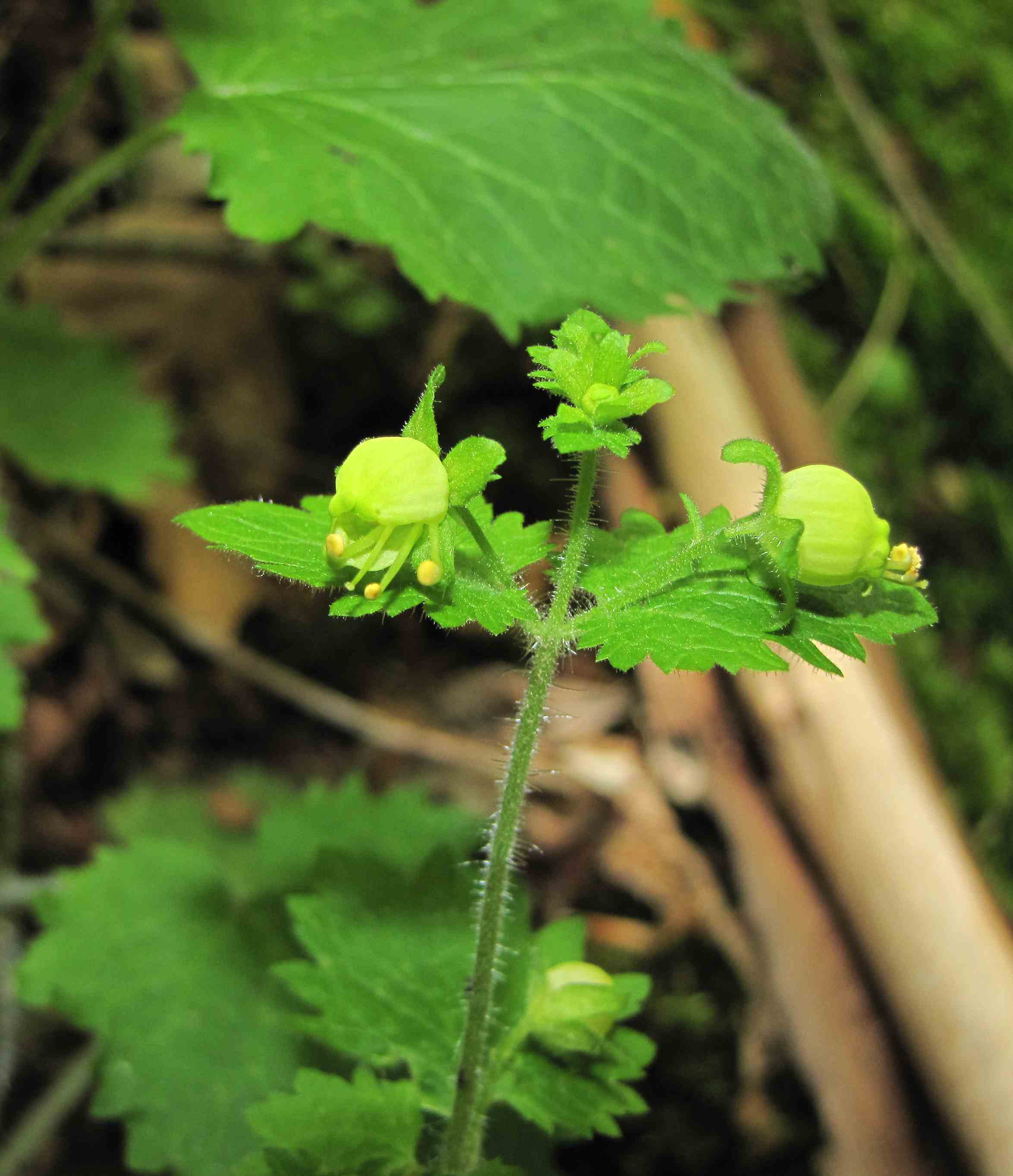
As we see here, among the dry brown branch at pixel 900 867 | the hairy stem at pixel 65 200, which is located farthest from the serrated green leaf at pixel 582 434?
the hairy stem at pixel 65 200

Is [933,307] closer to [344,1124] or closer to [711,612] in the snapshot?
[711,612]

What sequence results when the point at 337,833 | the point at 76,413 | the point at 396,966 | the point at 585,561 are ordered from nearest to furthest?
1. the point at 585,561
2. the point at 396,966
3. the point at 337,833
4. the point at 76,413

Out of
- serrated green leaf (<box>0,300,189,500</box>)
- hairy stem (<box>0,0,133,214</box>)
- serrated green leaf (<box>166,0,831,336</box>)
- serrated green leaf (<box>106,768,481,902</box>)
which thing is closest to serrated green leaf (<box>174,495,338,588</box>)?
serrated green leaf (<box>166,0,831,336</box>)

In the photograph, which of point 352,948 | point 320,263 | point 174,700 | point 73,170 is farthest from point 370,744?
point 73,170

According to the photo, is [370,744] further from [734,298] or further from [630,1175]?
[734,298]

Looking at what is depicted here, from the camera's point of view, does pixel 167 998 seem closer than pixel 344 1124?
No

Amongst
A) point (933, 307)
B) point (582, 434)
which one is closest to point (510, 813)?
point (582, 434)

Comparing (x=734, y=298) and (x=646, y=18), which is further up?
(x=646, y=18)
